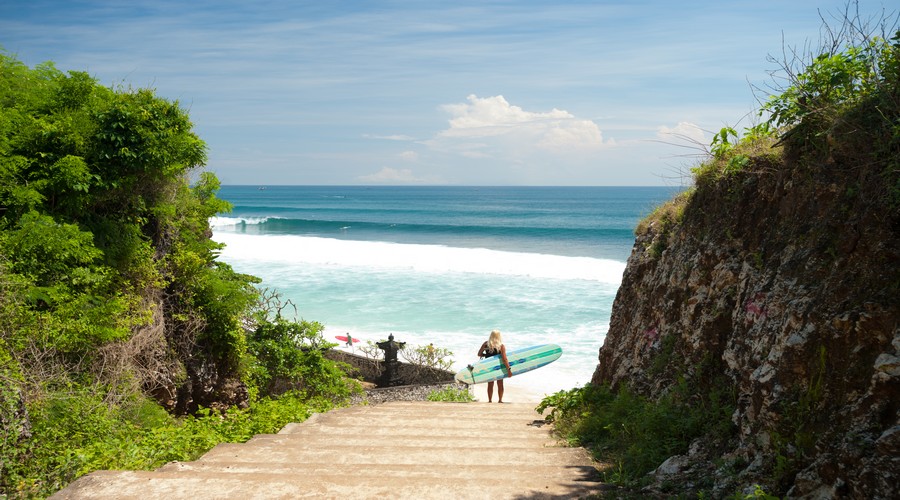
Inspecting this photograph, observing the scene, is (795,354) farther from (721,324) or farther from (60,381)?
(60,381)

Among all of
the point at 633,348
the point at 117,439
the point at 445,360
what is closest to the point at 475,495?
the point at 633,348

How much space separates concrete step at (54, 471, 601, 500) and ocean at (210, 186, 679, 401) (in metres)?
5.16

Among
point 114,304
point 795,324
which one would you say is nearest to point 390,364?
point 114,304

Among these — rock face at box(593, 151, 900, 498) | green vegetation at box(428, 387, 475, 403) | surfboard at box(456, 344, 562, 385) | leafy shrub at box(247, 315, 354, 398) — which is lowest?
green vegetation at box(428, 387, 475, 403)

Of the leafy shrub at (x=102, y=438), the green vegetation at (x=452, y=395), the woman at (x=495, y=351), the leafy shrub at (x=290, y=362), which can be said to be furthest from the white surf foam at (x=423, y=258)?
the leafy shrub at (x=102, y=438)

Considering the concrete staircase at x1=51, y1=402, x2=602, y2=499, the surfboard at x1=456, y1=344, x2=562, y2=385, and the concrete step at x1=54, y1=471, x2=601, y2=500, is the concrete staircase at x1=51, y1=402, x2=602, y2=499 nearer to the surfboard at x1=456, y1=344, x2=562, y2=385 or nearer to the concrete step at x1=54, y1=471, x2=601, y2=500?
the concrete step at x1=54, y1=471, x2=601, y2=500

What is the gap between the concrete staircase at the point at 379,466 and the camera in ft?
13.5

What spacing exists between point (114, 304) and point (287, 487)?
5.47 m

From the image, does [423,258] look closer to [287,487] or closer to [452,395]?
[452,395]

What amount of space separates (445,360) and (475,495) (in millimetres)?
12801

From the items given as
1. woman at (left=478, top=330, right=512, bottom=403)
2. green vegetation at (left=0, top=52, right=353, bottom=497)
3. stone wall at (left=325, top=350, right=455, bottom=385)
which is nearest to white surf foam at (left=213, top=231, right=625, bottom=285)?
stone wall at (left=325, top=350, right=455, bottom=385)

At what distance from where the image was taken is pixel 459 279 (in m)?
31.3

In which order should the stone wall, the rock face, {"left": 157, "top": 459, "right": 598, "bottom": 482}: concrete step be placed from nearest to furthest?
the rock face
{"left": 157, "top": 459, "right": 598, "bottom": 482}: concrete step
the stone wall

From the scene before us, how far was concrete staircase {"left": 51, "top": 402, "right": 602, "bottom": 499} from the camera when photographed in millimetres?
4125
